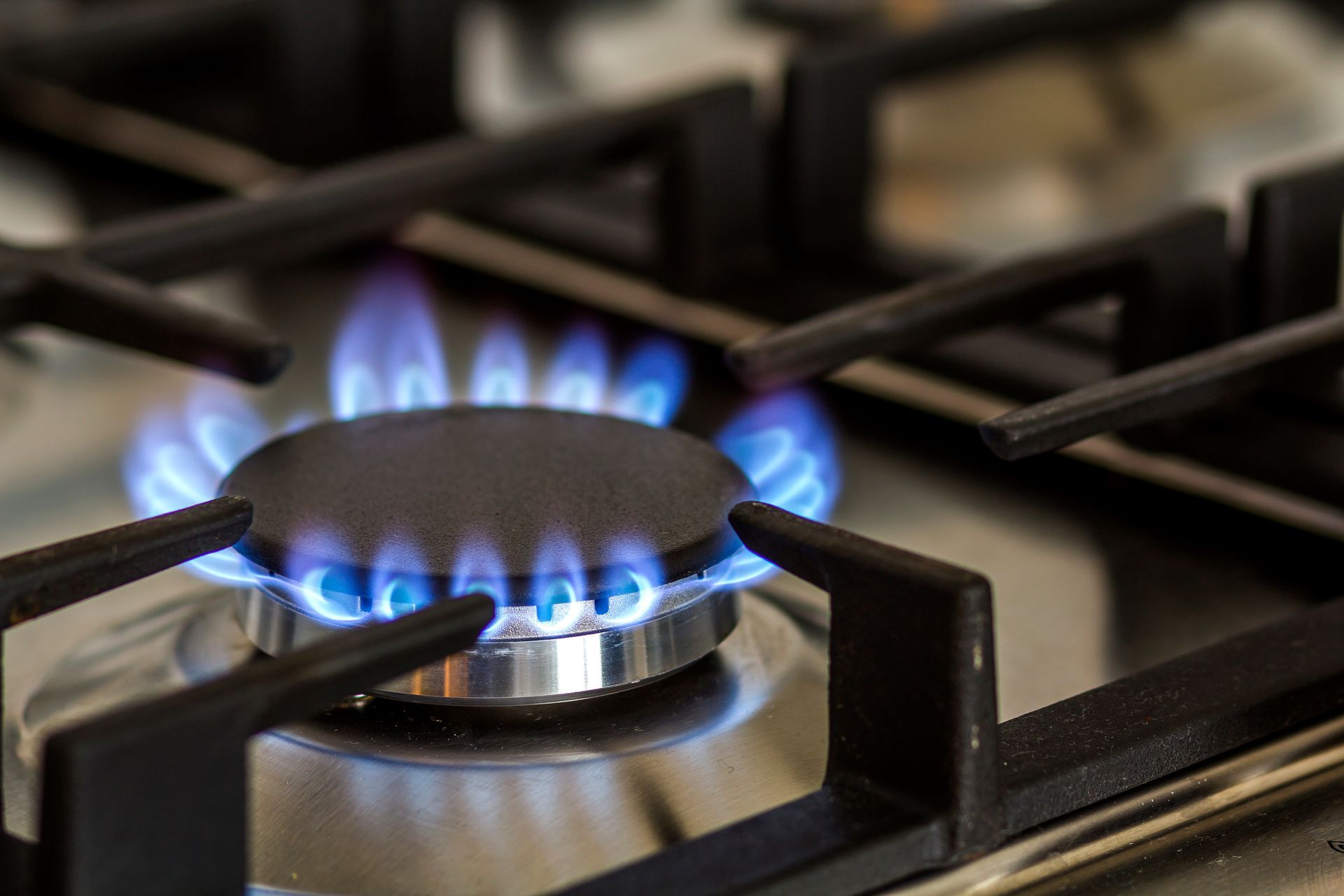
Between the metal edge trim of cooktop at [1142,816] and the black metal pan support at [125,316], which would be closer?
the metal edge trim of cooktop at [1142,816]

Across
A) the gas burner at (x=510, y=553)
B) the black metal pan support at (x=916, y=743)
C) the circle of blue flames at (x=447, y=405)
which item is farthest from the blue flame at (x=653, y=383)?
the black metal pan support at (x=916, y=743)

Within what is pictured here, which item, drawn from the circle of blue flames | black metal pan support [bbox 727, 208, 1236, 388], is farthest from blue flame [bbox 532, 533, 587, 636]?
black metal pan support [bbox 727, 208, 1236, 388]

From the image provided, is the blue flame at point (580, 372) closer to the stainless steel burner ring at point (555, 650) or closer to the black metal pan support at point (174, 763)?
the stainless steel burner ring at point (555, 650)

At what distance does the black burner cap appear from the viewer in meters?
0.50

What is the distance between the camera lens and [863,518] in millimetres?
678

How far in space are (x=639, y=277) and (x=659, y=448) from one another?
11.6 inches

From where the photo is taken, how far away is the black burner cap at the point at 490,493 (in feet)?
1.63

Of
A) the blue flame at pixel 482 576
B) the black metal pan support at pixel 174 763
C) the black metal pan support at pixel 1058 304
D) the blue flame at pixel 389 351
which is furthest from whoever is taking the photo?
the blue flame at pixel 389 351

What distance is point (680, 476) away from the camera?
56cm

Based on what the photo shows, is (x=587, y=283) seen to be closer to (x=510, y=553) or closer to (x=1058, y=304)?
(x=1058, y=304)

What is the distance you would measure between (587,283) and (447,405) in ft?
0.77

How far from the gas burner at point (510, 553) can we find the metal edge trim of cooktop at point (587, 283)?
0.15m

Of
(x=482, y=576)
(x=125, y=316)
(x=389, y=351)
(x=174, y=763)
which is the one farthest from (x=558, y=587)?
(x=389, y=351)

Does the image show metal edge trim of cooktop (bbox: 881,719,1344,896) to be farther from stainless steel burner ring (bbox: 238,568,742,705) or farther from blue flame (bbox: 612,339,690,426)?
blue flame (bbox: 612,339,690,426)
